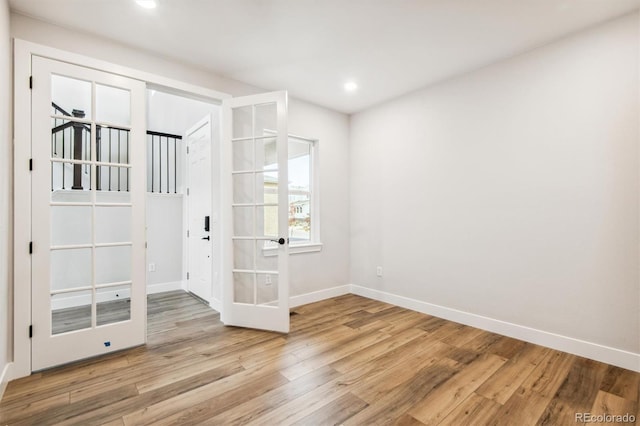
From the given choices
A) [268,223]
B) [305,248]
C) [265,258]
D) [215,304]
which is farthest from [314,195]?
[215,304]

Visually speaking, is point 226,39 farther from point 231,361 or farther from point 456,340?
point 456,340

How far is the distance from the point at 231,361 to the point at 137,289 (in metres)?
1.10

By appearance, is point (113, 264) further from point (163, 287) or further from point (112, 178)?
point (163, 287)

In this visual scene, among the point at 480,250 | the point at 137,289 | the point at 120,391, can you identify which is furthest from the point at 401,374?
the point at 137,289

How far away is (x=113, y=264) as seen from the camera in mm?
2670

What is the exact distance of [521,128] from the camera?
2.82 meters

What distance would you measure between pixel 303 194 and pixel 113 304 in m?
2.49

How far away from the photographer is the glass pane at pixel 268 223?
125 inches

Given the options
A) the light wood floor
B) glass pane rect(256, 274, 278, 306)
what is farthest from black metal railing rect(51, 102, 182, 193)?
glass pane rect(256, 274, 278, 306)

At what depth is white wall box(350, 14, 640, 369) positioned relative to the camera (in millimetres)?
2328

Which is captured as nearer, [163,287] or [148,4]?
[148,4]

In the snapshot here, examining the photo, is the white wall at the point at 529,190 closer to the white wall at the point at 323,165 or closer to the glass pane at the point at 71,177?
the white wall at the point at 323,165

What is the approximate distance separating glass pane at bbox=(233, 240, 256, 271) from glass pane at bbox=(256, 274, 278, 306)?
0.17 m

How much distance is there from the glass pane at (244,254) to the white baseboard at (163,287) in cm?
209
